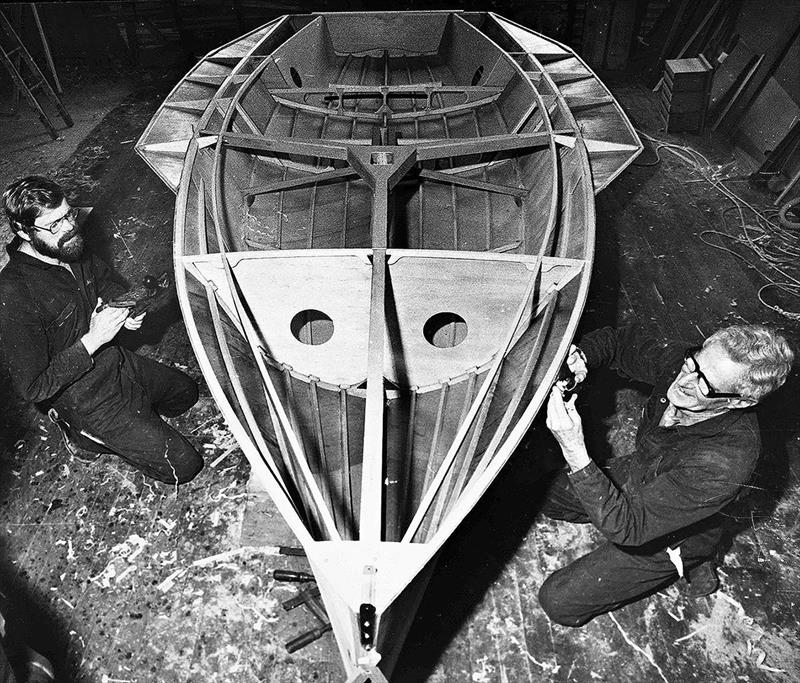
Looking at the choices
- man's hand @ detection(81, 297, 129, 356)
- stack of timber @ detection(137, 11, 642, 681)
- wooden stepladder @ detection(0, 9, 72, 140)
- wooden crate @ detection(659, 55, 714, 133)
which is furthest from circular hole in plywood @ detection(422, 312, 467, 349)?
wooden stepladder @ detection(0, 9, 72, 140)

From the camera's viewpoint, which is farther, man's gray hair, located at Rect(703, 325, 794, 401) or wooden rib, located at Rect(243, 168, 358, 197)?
wooden rib, located at Rect(243, 168, 358, 197)

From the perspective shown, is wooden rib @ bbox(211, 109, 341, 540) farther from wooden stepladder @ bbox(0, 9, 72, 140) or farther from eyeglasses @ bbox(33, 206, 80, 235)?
wooden stepladder @ bbox(0, 9, 72, 140)

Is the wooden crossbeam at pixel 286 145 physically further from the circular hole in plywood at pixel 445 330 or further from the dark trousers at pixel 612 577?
the dark trousers at pixel 612 577

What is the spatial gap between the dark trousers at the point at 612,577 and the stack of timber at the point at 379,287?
35.6 inches

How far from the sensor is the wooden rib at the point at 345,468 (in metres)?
2.58

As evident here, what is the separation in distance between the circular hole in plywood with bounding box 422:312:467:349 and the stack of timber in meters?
0.02

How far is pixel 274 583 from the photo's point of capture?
319 centimetres

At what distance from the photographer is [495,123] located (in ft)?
16.7

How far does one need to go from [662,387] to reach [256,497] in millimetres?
2573

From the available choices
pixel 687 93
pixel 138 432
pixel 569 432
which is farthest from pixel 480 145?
pixel 687 93

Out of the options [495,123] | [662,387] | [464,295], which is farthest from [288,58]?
[662,387]

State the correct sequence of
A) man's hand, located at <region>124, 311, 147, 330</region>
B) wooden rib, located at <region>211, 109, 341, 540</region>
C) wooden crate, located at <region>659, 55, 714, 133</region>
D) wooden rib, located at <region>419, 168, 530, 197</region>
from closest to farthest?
1. wooden rib, located at <region>211, 109, 341, 540</region>
2. man's hand, located at <region>124, 311, 147, 330</region>
3. wooden rib, located at <region>419, 168, 530, 197</region>
4. wooden crate, located at <region>659, 55, 714, 133</region>

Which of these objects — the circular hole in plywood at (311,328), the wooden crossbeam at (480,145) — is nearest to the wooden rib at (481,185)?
the wooden crossbeam at (480,145)

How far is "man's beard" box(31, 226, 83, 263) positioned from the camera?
10.5 feet
